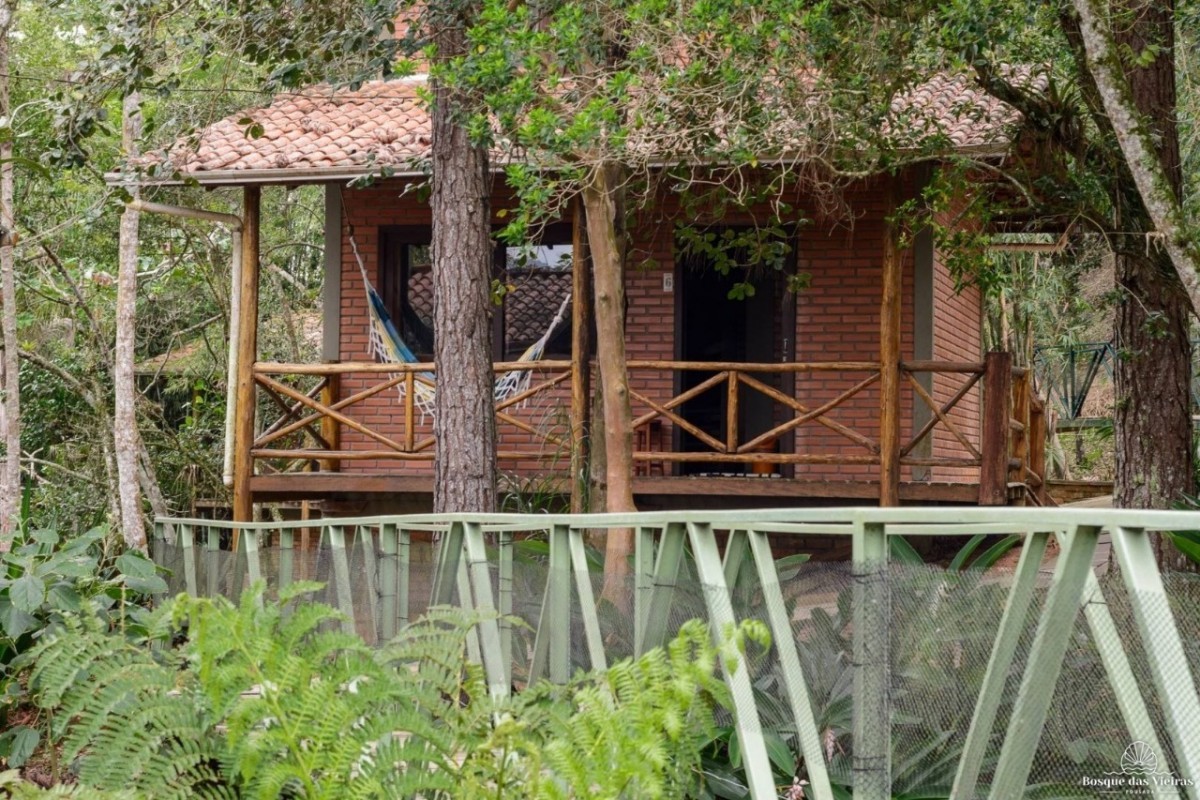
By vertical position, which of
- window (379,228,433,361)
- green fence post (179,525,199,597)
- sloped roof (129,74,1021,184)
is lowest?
green fence post (179,525,199,597)

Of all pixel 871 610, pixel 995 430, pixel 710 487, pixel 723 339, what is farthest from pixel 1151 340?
pixel 723 339

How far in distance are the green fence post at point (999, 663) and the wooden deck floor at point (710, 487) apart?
25.1 ft

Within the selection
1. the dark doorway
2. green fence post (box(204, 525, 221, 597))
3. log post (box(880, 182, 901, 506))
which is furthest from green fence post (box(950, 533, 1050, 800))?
the dark doorway

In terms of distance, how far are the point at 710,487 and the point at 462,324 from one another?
3.47m

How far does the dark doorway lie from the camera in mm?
12938

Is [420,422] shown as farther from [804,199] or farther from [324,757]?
[324,757]

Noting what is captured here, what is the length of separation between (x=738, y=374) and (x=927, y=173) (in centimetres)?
223

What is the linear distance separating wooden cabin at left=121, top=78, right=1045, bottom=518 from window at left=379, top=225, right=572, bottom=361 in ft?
0.06

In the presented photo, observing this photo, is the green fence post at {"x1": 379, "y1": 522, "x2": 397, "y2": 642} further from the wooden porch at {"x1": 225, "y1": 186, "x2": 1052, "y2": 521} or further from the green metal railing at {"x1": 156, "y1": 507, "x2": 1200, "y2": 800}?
the wooden porch at {"x1": 225, "y1": 186, "x2": 1052, "y2": 521}

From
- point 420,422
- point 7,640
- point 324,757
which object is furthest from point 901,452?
point 324,757

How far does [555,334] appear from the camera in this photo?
42.1 feet

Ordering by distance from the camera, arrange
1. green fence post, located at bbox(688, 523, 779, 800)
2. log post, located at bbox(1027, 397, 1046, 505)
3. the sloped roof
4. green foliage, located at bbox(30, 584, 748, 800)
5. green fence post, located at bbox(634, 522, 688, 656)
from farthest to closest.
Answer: log post, located at bbox(1027, 397, 1046, 505), the sloped roof, green fence post, located at bbox(634, 522, 688, 656), green fence post, located at bbox(688, 523, 779, 800), green foliage, located at bbox(30, 584, 748, 800)

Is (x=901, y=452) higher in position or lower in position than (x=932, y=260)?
lower

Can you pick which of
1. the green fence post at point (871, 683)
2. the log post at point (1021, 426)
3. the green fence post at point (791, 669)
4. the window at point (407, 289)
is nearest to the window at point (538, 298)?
the window at point (407, 289)
